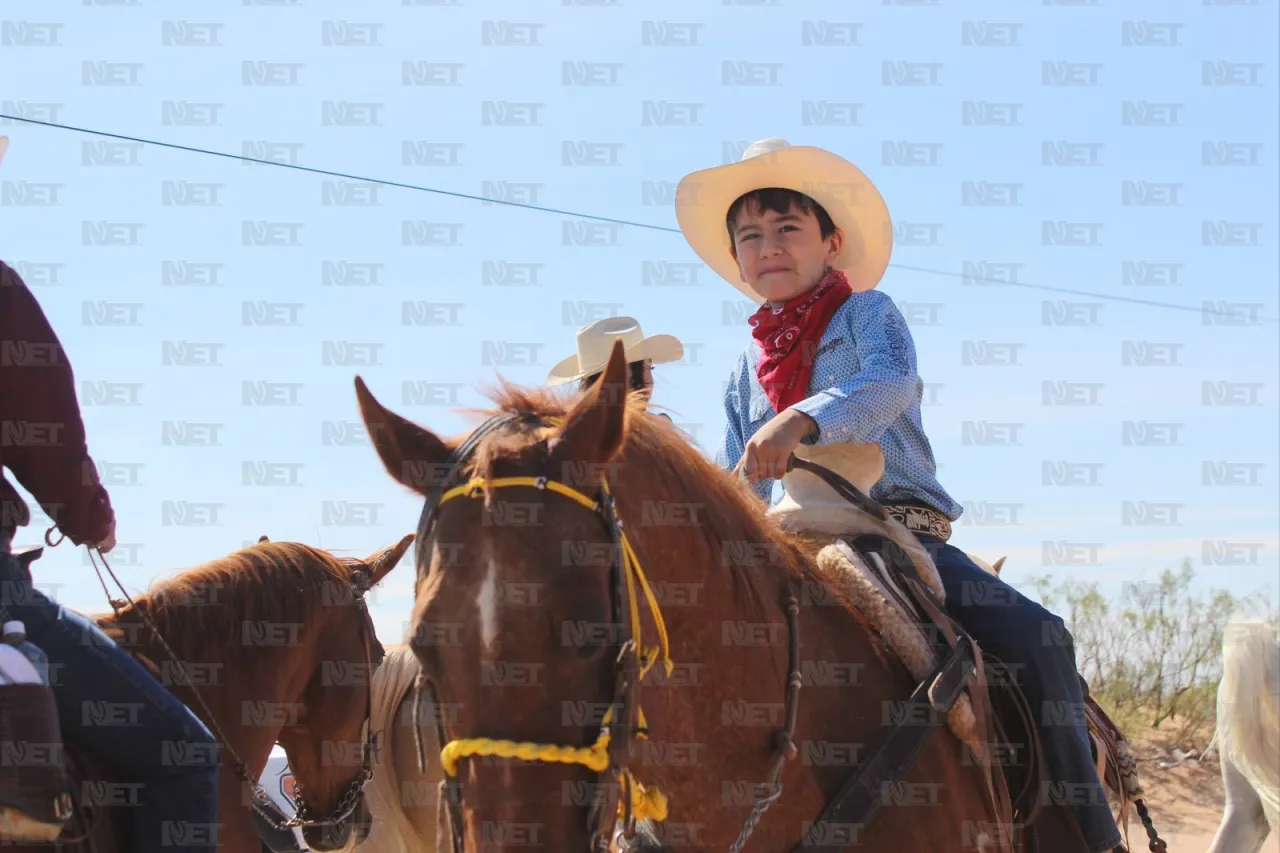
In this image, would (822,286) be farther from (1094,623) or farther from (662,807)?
(1094,623)

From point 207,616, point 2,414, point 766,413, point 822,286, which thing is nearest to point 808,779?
point 766,413

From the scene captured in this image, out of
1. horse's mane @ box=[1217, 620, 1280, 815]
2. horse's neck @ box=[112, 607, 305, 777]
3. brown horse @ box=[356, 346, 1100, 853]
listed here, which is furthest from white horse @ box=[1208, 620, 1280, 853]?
horse's neck @ box=[112, 607, 305, 777]

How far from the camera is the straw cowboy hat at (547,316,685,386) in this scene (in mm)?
6785

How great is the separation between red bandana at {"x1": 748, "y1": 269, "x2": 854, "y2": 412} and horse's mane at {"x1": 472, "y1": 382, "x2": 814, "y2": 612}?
819 mm

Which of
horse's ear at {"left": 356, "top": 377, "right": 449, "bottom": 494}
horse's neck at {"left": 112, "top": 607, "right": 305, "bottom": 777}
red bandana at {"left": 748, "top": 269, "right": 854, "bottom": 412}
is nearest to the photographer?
horse's ear at {"left": 356, "top": 377, "right": 449, "bottom": 494}

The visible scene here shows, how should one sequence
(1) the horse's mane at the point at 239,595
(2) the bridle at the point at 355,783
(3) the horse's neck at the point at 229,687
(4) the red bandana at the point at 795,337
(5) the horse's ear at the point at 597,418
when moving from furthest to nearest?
(2) the bridle at the point at 355,783
(1) the horse's mane at the point at 239,595
(3) the horse's neck at the point at 229,687
(4) the red bandana at the point at 795,337
(5) the horse's ear at the point at 597,418

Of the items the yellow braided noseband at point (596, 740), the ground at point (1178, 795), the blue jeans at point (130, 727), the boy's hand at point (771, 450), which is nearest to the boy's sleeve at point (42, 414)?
the blue jeans at point (130, 727)

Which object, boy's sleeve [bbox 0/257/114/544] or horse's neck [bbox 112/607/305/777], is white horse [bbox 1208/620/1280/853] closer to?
horse's neck [bbox 112/607/305/777]

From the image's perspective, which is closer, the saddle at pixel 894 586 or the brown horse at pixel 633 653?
the brown horse at pixel 633 653

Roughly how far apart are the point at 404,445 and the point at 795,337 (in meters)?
1.84

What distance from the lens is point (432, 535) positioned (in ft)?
8.48

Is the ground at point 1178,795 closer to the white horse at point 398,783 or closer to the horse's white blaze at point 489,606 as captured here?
the white horse at point 398,783

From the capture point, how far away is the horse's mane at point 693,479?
285 cm

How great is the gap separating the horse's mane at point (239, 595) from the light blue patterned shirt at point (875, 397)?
2.32m
